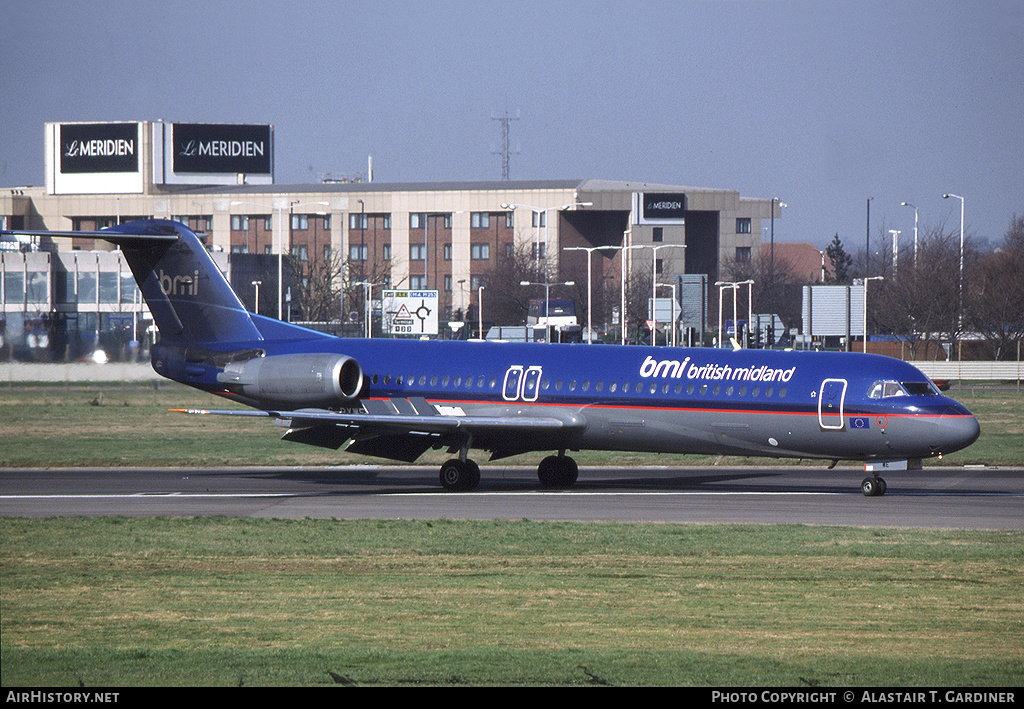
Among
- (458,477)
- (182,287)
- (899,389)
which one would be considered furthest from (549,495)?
(182,287)

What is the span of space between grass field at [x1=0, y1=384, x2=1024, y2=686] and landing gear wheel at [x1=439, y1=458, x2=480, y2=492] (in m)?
6.55

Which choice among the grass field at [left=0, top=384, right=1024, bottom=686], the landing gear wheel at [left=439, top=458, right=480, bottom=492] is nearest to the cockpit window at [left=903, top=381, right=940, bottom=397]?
the grass field at [left=0, top=384, right=1024, bottom=686]

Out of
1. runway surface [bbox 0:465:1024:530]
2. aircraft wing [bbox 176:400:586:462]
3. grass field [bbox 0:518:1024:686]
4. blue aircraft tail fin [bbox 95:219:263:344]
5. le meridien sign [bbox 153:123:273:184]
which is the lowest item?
runway surface [bbox 0:465:1024:530]

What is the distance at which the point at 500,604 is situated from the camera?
14391 millimetres

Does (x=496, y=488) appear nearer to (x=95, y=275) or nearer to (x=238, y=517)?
(x=238, y=517)

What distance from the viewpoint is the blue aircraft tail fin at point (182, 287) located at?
31.5 m

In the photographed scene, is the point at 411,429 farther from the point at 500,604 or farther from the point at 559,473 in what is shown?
the point at 500,604

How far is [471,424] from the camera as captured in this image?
27.9 m

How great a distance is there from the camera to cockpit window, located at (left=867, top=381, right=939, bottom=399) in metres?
25.8

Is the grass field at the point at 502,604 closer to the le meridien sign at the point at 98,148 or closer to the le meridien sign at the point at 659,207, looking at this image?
the le meridien sign at the point at 659,207

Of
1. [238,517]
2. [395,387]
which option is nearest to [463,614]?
[238,517]

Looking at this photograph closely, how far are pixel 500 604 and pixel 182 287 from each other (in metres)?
19.8

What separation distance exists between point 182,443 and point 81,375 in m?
19.0

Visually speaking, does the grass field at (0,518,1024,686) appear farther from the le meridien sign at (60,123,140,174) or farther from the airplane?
the le meridien sign at (60,123,140,174)
